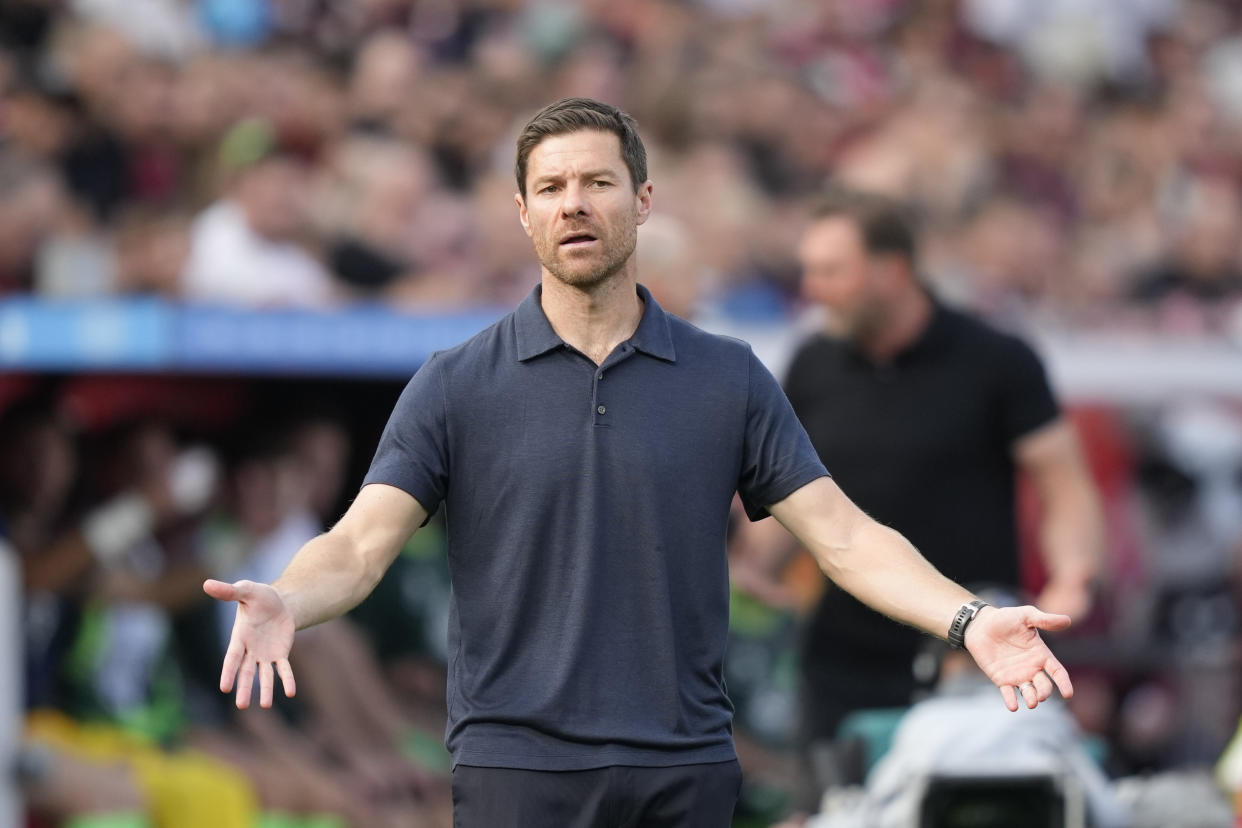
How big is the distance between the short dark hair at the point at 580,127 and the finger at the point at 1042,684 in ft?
Answer: 3.59

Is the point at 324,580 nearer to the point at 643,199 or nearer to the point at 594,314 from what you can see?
Answer: the point at 594,314

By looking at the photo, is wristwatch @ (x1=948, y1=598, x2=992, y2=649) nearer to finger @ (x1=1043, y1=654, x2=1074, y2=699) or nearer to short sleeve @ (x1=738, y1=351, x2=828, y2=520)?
finger @ (x1=1043, y1=654, x2=1074, y2=699)

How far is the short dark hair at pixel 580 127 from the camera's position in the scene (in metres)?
3.45

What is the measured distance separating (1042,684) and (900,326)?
266 centimetres

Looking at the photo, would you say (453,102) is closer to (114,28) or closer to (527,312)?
(114,28)

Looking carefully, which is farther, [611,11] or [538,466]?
[611,11]

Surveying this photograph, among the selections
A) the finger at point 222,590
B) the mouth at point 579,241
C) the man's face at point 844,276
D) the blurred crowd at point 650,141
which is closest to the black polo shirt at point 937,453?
Answer: the man's face at point 844,276

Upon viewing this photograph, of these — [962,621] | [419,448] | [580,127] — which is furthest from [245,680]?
[962,621]

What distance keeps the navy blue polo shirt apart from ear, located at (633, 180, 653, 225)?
0.71 ft

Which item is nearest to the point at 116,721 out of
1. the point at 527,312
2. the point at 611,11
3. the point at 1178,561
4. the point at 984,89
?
the point at 527,312

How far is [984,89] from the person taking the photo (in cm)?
1383

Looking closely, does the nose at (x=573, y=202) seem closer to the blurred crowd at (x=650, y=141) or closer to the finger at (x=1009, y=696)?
the finger at (x=1009, y=696)

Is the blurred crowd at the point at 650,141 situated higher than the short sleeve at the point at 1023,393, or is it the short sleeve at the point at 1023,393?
the blurred crowd at the point at 650,141

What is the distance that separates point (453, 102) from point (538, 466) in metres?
7.09
